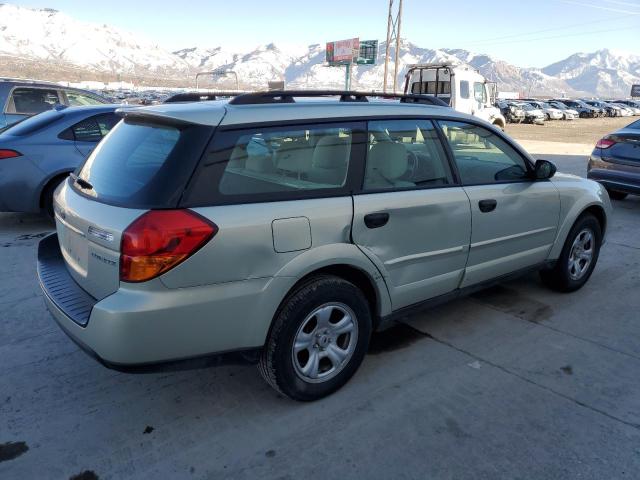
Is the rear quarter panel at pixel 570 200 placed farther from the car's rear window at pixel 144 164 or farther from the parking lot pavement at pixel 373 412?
the car's rear window at pixel 144 164

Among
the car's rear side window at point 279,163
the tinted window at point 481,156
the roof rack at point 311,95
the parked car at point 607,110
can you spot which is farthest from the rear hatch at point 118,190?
the parked car at point 607,110

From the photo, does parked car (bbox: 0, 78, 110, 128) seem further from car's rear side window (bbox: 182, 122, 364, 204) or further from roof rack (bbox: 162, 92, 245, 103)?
Result: car's rear side window (bbox: 182, 122, 364, 204)

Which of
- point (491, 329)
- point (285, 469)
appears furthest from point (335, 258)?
point (491, 329)

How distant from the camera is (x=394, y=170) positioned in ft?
10.5

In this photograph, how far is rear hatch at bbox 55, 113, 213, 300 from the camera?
2398 millimetres

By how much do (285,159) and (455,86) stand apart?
17346 millimetres

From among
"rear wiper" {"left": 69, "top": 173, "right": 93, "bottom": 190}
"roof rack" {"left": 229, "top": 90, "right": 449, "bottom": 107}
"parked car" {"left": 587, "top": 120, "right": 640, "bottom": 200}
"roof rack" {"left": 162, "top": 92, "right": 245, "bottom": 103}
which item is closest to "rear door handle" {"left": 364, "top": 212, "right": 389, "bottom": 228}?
"roof rack" {"left": 229, "top": 90, "right": 449, "bottom": 107}

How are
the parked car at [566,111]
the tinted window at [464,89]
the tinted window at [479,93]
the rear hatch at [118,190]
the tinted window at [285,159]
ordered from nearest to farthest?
the rear hatch at [118,190]
the tinted window at [285,159]
the tinted window at [464,89]
the tinted window at [479,93]
the parked car at [566,111]

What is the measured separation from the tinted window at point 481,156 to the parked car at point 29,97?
23.5ft

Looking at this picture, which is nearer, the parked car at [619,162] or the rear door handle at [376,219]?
the rear door handle at [376,219]

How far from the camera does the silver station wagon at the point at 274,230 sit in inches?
93.1

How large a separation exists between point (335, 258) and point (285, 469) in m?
1.06

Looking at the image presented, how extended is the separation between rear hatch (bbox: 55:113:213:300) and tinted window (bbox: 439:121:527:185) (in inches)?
72.3

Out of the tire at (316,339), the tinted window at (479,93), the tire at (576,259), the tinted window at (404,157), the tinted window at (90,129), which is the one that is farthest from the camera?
the tinted window at (479,93)
